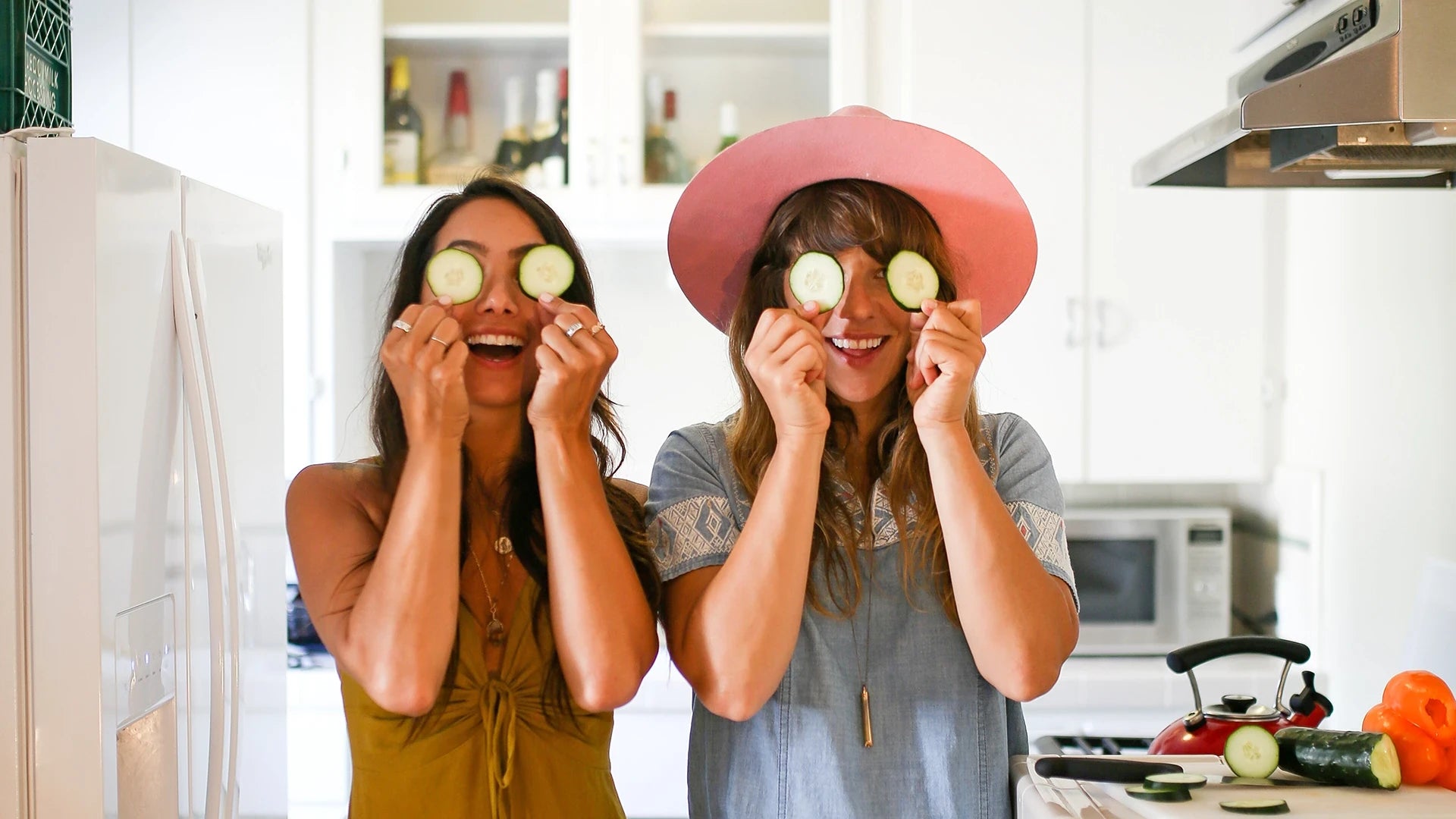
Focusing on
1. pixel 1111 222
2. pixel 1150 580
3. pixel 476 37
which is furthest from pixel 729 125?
pixel 1150 580

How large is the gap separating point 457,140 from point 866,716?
2.21 meters

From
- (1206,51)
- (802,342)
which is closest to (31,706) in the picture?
(802,342)

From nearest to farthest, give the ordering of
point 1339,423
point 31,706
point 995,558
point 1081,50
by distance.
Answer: point 31,706 → point 995,558 → point 1339,423 → point 1081,50

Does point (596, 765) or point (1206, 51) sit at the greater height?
point (1206, 51)

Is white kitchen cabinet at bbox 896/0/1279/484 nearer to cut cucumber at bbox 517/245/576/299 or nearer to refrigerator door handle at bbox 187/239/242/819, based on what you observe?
cut cucumber at bbox 517/245/576/299

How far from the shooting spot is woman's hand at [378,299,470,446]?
47.8 inches

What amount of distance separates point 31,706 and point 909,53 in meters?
2.42

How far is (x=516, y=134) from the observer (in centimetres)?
300

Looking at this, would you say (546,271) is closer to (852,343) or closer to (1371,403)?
(852,343)

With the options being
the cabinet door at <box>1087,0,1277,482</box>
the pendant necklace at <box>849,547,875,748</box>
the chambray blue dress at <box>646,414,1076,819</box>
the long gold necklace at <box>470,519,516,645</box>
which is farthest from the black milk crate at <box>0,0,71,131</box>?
the cabinet door at <box>1087,0,1277,482</box>

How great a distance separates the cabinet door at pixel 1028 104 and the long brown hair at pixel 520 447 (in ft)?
5.43

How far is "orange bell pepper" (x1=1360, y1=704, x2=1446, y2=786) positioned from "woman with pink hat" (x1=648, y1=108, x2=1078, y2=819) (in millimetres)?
381

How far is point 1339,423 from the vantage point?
8.70ft

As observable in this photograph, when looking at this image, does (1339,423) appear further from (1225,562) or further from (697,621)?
(697,621)
